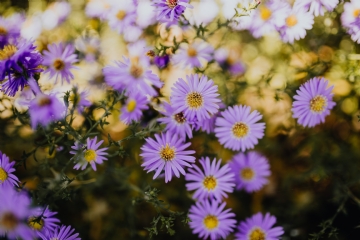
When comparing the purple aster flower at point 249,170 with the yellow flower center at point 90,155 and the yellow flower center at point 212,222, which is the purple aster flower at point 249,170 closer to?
the yellow flower center at point 212,222

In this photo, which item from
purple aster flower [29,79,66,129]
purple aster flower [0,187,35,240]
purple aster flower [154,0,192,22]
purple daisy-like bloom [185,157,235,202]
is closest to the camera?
purple aster flower [0,187,35,240]

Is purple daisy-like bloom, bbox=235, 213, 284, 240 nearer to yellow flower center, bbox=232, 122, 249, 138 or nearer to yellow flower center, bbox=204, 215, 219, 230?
yellow flower center, bbox=204, 215, 219, 230

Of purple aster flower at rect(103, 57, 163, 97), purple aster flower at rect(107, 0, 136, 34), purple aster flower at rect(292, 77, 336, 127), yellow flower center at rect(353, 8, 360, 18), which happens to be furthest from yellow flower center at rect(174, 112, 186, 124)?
yellow flower center at rect(353, 8, 360, 18)

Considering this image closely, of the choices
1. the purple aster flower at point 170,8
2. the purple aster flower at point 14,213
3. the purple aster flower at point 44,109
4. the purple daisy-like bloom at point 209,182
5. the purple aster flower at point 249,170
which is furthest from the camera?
the purple aster flower at point 249,170

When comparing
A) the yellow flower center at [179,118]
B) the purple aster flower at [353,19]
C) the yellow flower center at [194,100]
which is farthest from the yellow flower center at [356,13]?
the yellow flower center at [179,118]

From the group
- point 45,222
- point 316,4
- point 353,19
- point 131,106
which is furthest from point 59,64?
point 353,19

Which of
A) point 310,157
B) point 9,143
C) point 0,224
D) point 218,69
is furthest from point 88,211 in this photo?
point 310,157
